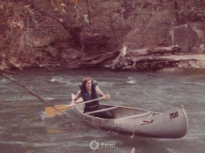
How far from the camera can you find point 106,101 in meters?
11.1

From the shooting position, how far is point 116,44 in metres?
23.7

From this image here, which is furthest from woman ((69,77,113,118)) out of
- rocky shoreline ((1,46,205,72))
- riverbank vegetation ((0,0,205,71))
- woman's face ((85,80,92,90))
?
riverbank vegetation ((0,0,205,71))

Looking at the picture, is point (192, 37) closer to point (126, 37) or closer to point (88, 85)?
point (126, 37)


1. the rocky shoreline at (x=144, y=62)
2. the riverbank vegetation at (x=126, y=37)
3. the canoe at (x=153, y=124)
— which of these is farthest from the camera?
the riverbank vegetation at (x=126, y=37)

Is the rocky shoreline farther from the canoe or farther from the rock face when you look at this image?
the canoe

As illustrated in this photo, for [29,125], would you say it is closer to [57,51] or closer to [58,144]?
[58,144]

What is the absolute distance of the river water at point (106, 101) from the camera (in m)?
6.41

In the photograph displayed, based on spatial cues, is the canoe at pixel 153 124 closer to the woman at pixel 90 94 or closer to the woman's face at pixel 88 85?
the woman at pixel 90 94

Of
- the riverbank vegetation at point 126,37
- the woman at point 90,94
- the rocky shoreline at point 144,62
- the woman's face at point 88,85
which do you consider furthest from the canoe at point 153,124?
the riverbank vegetation at point 126,37

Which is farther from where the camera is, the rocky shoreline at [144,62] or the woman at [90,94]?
the rocky shoreline at [144,62]

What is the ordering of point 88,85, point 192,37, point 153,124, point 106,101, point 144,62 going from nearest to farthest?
point 153,124, point 88,85, point 106,101, point 144,62, point 192,37

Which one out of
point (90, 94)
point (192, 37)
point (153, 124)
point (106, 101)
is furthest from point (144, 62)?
point (153, 124)

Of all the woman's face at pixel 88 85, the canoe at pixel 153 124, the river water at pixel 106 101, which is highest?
the woman's face at pixel 88 85

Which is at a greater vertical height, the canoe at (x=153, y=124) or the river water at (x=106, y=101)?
the canoe at (x=153, y=124)
